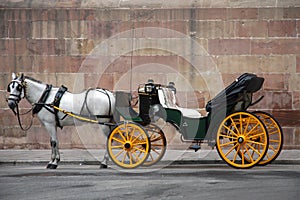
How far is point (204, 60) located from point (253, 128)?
453cm

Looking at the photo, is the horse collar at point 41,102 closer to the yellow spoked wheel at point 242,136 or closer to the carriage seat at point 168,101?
the carriage seat at point 168,101

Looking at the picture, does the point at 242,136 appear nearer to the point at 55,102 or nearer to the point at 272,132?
the point at 272,132

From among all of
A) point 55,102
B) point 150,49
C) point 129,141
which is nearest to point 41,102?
point 55,102

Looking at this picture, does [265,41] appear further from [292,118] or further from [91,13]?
[91,13]

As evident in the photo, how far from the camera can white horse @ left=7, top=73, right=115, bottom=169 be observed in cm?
1298

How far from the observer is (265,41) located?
52.3ft

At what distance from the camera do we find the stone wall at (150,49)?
15.9 meters

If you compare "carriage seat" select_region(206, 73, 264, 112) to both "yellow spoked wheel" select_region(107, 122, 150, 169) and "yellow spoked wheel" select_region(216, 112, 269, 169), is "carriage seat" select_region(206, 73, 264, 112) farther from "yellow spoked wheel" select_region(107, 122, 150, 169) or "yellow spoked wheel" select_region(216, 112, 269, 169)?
"yellow spoked wheel" select_region(107, 122, 150, 169)

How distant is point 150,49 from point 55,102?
3.82m

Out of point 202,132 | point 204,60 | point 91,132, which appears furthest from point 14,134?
point 202,132

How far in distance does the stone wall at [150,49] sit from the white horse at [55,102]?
313 cm

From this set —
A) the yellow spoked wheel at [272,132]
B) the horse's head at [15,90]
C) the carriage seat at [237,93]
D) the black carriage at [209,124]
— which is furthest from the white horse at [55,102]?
the yellow spoked wheel at [272,132]

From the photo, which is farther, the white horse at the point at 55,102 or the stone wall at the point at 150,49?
A: the stone wall at the point at 150,49

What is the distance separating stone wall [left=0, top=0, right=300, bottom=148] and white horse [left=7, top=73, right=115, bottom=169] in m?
3.13
